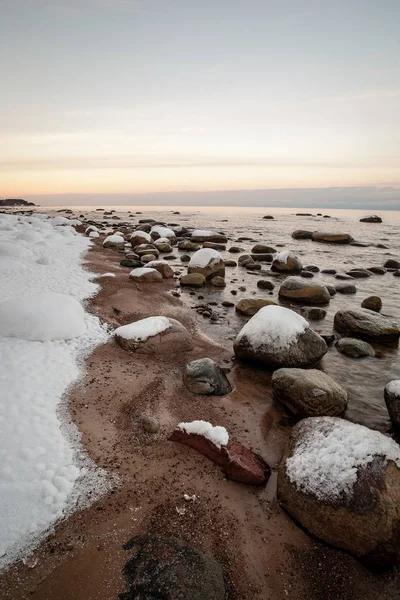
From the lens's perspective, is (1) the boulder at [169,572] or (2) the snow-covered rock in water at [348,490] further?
(2) the snow-covered rock in water at [348,490]

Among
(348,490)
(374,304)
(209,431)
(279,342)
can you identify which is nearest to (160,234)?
(374,304)

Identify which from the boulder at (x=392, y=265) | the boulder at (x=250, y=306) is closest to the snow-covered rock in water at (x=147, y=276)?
the boulder at (x=250, y=306)

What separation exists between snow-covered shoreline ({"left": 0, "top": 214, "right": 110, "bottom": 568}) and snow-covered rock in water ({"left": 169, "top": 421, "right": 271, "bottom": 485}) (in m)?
1.28

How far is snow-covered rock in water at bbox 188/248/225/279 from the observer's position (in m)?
15.1

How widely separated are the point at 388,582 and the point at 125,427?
363 cm

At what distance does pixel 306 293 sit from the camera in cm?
1223

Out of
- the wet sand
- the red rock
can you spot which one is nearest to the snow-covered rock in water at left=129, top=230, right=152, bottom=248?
the wet sand

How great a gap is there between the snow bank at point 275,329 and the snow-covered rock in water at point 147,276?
686 centimetres

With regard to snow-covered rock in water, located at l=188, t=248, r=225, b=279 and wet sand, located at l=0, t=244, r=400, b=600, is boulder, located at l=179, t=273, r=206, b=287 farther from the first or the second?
wet sand, located at l=0, t=244, r=400, b=600

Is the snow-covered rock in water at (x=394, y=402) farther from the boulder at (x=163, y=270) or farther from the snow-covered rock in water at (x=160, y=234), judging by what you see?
the snow-covered rock in water at (x=160, y=234)

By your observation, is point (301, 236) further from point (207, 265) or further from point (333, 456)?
point (333, 456)

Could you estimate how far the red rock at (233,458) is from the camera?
169 inches

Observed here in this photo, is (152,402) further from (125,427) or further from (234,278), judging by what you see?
(234,278)

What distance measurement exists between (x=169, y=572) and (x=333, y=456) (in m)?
2.22
